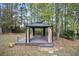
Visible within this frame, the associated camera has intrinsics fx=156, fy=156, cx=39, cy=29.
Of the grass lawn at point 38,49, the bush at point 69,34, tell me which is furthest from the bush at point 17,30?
the bush at point 69,34

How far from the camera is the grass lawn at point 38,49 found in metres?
2.16

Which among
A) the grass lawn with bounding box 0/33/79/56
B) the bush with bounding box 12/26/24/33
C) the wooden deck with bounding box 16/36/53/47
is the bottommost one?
the grass lawn with bounding box 0/33/79/56

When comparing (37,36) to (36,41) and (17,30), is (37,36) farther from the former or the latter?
(17,30)

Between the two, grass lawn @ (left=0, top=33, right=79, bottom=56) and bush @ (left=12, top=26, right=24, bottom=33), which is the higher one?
bush @ (left=12, top=26, right=24, bottom=33)

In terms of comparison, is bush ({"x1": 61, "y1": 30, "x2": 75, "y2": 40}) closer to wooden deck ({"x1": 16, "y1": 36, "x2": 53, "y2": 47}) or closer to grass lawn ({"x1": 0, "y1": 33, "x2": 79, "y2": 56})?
grass lawn ({"x1": 0, "y1": 33, "x2": 79, "y2": 56})

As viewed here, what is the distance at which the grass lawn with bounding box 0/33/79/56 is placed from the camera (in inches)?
85.0

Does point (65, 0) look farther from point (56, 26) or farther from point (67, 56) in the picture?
point (67, 56)

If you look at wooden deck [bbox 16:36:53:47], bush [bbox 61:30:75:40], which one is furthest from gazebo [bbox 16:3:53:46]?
bush [bbox 61:30:75:40]

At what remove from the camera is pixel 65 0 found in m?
2.19

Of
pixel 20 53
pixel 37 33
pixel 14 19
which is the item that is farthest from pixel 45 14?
pixel 20 53

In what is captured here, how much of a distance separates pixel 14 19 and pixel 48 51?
2.13 ft

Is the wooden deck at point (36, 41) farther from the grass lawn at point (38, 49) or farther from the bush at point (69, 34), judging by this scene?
the bush at point (69, 34)

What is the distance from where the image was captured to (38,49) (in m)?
2.17

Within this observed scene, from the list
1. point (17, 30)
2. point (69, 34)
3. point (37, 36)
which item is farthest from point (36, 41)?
point (69, 34)
